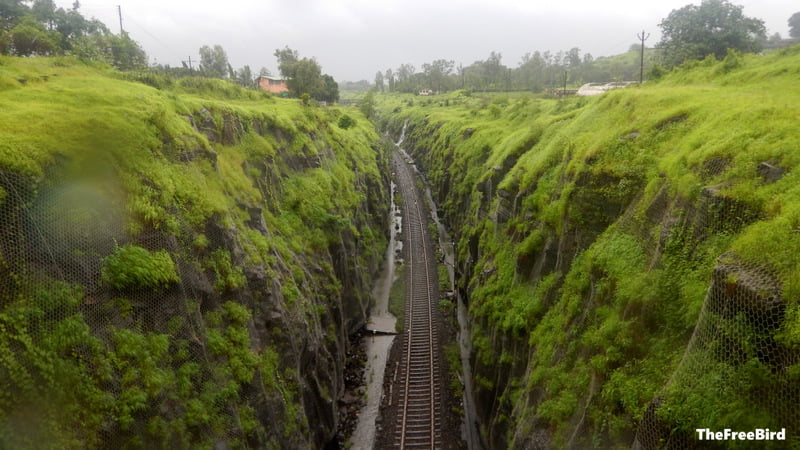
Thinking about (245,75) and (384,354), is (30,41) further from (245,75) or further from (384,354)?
(245,75)

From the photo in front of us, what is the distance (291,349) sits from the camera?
59.5ft

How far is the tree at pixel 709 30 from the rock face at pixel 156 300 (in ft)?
160

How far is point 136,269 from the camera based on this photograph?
40.3 ft

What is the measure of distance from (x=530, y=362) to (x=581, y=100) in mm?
32189

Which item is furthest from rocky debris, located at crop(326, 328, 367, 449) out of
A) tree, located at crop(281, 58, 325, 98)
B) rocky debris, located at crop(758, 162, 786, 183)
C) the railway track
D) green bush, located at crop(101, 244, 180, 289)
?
tree, located at crop(281, 58, 325, 98)

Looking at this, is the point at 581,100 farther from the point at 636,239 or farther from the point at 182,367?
the point at 182,367

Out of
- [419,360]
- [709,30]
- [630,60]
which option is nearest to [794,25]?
[630,60]

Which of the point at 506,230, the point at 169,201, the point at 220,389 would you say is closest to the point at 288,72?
the point at 506,230

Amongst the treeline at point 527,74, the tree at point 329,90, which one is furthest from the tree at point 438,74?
the tree at point 329,90

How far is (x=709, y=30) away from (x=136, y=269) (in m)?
59.8

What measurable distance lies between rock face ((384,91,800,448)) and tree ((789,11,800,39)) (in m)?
162

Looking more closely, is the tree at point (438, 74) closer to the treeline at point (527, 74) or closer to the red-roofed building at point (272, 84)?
the treeline at point (527, 74)

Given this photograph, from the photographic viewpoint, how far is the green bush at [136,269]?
1198cm

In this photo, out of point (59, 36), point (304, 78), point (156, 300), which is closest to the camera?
point (156, 300)
